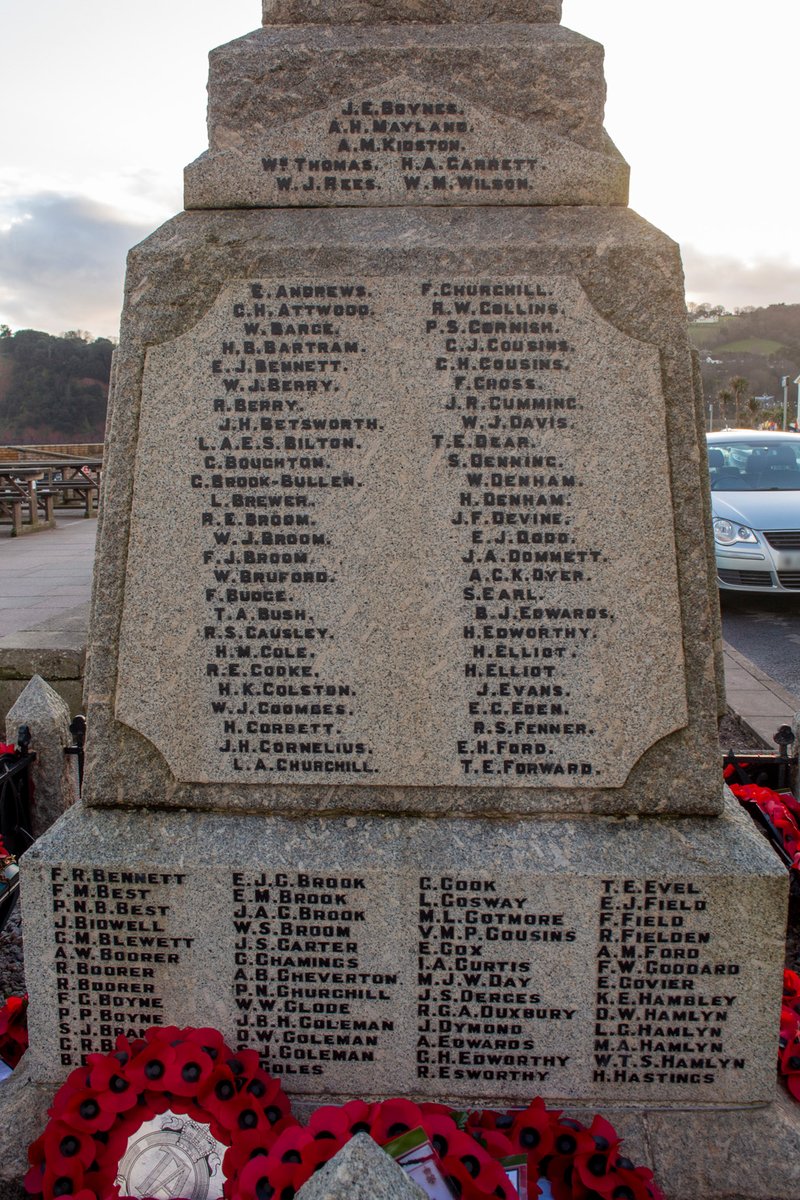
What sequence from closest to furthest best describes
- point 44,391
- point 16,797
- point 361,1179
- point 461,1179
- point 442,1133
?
point 361,1179 < point 461,1179 < point 442,1133 < point 16,797 < point 44,391

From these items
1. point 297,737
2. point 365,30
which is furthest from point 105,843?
point 365,30

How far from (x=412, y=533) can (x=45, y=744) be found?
259 cm

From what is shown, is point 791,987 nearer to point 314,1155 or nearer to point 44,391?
point 314,1155

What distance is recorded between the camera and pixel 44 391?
57344mm

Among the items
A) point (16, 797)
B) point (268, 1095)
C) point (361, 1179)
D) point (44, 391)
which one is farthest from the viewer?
point (44, 391)

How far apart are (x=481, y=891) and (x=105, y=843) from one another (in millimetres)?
1158

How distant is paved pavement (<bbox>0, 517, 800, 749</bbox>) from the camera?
5.84 metres

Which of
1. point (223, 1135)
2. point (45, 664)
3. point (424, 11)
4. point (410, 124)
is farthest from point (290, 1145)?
point (45, 664)

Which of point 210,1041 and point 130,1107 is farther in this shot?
point 210,1041

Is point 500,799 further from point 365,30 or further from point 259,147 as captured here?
point 365,30

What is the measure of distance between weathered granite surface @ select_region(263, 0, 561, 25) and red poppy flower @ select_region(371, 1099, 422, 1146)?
130 inches

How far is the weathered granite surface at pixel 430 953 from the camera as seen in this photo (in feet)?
7.35

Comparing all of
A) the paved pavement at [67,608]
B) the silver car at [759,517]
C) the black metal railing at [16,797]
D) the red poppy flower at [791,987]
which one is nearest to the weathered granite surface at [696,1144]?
the red poppy flower at [791,987]

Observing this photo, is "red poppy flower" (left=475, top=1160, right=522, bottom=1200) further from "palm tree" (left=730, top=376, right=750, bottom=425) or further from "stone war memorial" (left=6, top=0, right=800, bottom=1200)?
"palm tree" (left=730, top=376, right=750, bottom=425)
